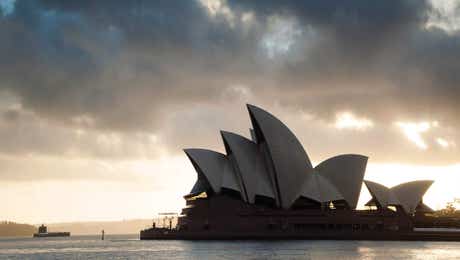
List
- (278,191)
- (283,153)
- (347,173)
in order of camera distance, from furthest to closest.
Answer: (347,173)
(278,191)
(283,153)

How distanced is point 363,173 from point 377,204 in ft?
28.0

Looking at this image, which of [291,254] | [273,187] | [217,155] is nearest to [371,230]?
[273,187]

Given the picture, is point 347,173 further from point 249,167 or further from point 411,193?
point 411,193

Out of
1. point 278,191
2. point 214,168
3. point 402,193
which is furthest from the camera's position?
point 402,193

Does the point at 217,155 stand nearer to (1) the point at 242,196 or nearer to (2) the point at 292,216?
(1) the point at 242,196

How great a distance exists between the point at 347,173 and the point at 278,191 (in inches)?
386

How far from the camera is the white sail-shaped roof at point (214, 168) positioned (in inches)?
3292

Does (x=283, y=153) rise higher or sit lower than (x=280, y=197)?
higher

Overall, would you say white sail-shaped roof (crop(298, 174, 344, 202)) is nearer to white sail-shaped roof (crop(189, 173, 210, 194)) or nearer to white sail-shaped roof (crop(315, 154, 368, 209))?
white sail-shaped roof (crop(315, 154, 368, 209))

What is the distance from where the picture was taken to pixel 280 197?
83750 mm

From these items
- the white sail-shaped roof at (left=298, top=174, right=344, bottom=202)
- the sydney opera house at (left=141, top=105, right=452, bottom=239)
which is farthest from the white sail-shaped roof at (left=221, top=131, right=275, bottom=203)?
the white sail-shaped roof at (left=298, top=174, right=344, bottom=202)

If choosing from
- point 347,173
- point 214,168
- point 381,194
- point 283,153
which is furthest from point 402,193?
point 214,168

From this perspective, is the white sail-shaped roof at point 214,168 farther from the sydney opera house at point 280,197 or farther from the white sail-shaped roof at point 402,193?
the white sail-shaped roof at point 402,193

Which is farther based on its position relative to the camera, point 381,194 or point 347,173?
point 381,194
